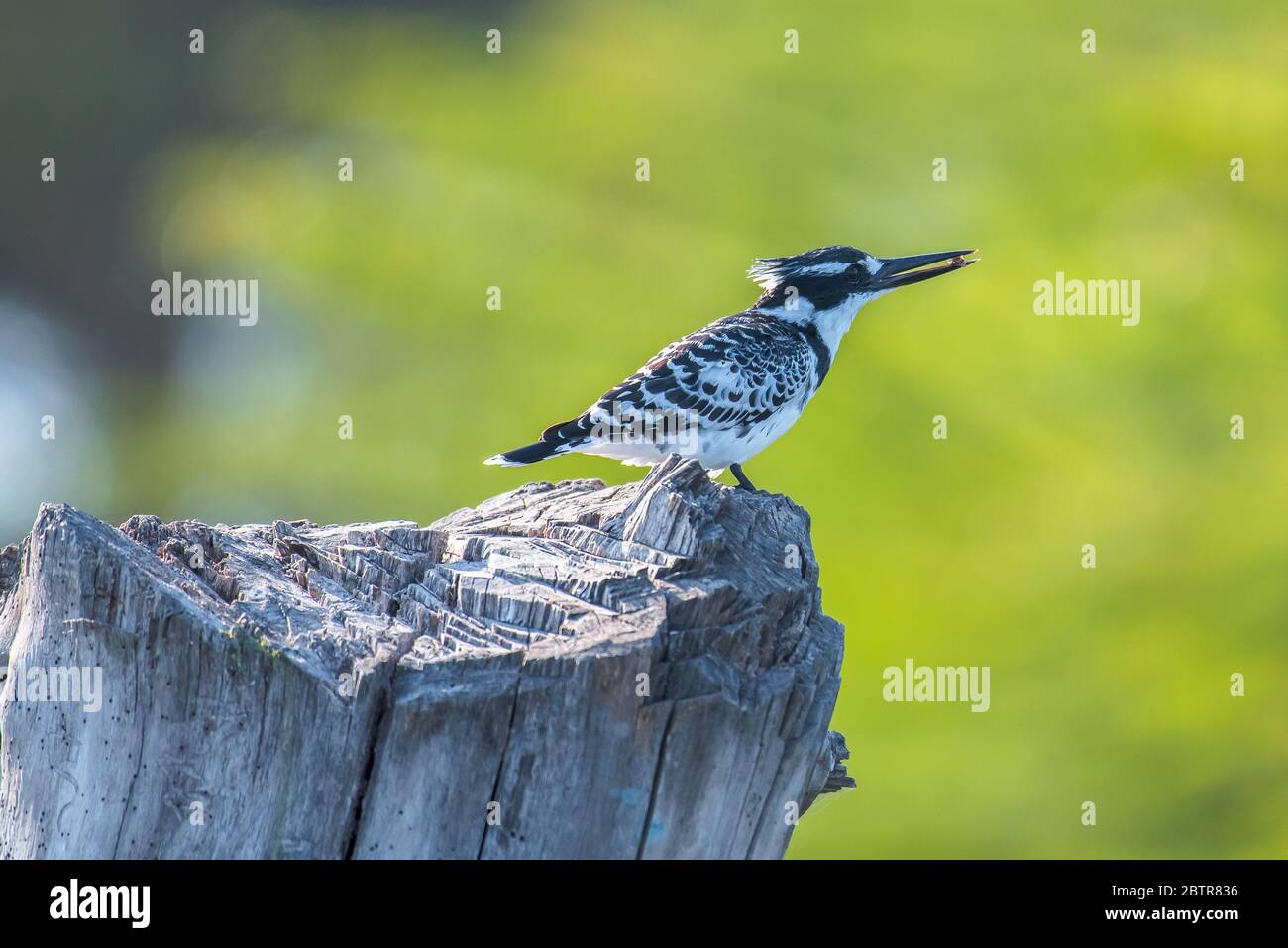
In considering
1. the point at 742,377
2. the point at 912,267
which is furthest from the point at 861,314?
the point at 742,377

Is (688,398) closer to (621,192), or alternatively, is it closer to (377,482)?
(377,482)

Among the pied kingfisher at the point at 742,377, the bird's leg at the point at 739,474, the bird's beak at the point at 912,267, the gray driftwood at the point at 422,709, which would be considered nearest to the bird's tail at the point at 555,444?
the pied kingfisher at the point at 742,377

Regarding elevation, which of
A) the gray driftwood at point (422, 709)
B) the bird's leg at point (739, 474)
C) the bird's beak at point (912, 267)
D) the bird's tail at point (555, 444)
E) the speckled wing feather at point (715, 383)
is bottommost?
the gray driftwood at point (422, 709)

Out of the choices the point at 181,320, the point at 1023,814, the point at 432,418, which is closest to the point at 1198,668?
the point at 1023,814

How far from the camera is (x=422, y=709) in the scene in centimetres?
305

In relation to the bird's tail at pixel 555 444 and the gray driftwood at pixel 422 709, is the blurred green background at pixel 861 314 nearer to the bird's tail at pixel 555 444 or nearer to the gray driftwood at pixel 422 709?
the bird's tail at pixel 555 444

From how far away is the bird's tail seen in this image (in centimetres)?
686

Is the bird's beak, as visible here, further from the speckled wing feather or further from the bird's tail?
the bird's tail

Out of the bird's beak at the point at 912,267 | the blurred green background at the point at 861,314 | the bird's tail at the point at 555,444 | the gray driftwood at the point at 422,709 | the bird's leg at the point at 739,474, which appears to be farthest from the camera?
the blurred green background at the point at 861,314

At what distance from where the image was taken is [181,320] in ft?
43.9

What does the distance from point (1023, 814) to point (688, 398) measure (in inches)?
156

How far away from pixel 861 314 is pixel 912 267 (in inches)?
115

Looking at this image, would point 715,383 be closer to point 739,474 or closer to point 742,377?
point 742,377

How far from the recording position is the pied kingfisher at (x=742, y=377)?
6.87 meters
